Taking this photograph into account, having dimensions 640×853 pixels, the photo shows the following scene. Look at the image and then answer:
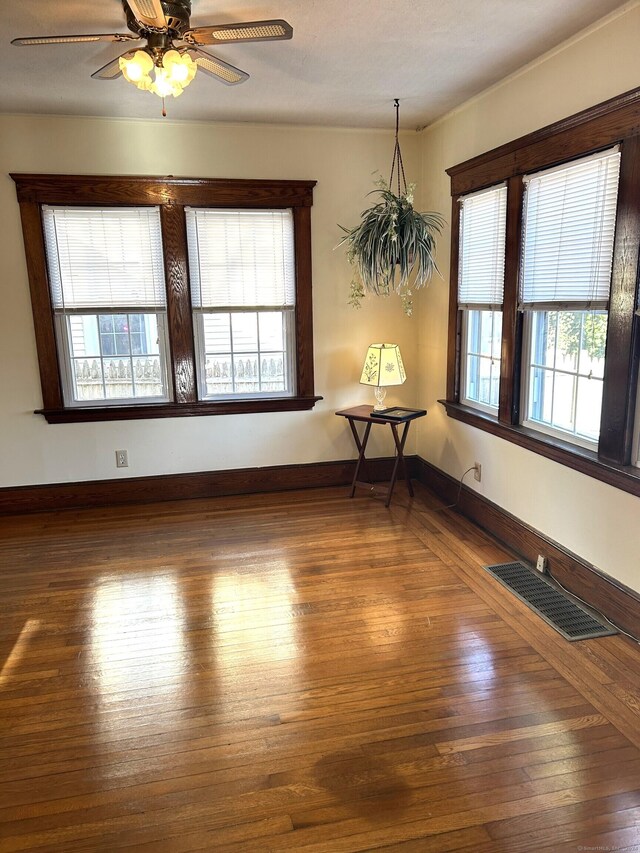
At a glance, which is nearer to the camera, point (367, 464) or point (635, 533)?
point (635, 533)

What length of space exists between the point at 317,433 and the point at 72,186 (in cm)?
249

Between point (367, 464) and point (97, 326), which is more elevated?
point (97, 326)

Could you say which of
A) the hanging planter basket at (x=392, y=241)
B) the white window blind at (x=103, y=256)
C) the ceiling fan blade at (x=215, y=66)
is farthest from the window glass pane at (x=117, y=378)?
the ceiling fan blade at (x=215, y=66)

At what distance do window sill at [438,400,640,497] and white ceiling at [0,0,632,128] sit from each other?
1.96 metres

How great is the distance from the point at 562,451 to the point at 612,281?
869mm

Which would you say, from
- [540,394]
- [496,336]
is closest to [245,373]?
[496,336]

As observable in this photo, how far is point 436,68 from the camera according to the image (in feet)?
10.3

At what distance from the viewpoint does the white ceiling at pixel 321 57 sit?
2461 mm

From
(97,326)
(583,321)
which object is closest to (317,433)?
(97,326)

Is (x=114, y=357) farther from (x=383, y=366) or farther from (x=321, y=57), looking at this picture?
(x=321, y=57)

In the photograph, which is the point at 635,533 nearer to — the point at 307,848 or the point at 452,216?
the point at 307,848

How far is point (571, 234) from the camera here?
2.88 metres

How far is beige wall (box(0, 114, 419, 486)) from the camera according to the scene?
156 inches

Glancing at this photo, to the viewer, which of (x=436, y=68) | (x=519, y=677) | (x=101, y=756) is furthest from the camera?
(x=436, y=68)
